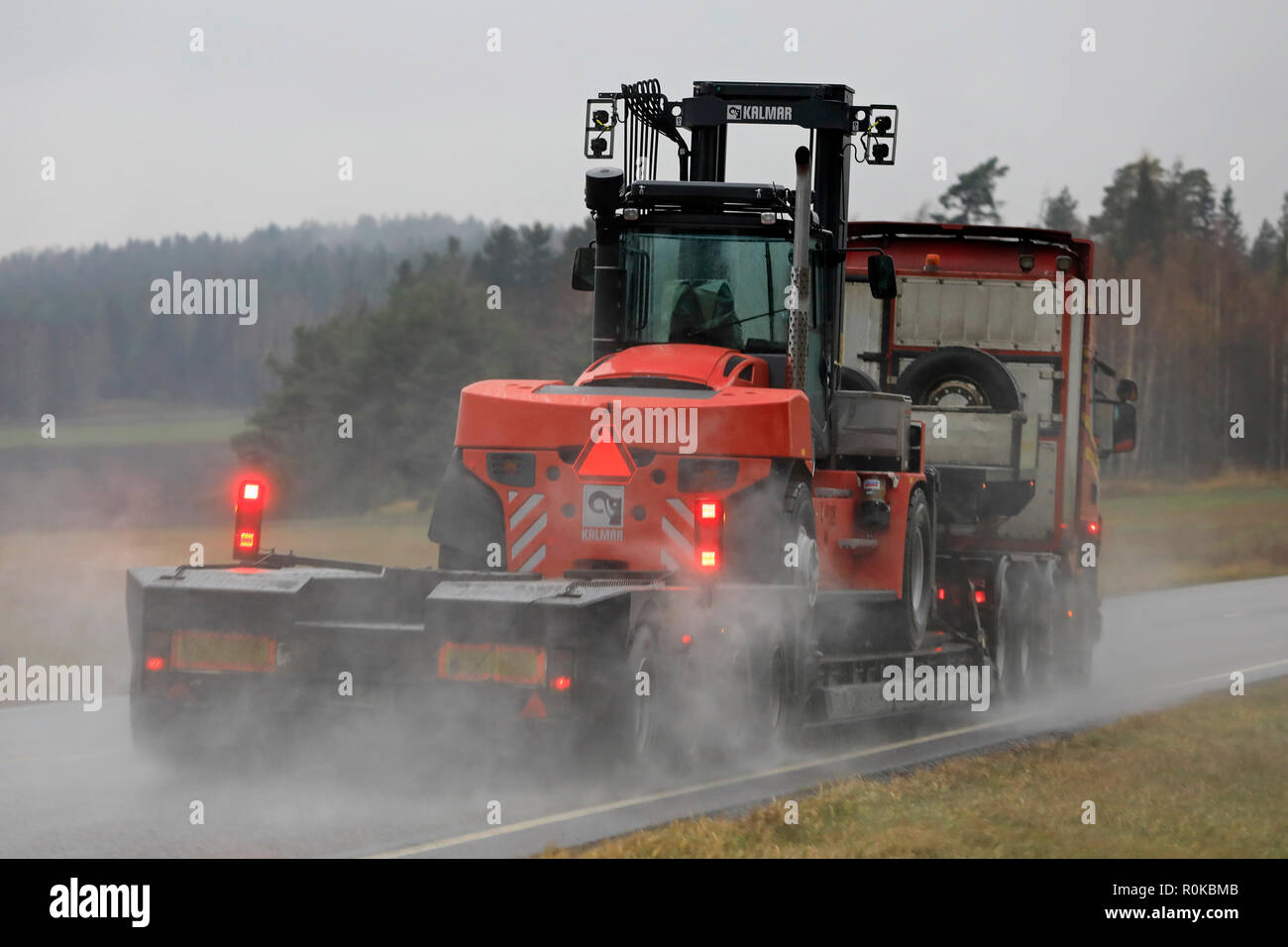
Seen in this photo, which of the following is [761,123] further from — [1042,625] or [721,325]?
[1042,625]

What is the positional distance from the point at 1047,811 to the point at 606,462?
346cm

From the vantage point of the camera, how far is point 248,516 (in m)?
11.0

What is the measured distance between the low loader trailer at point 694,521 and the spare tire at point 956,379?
3 centimetres

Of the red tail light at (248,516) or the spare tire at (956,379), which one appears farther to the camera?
the spare tire at (956,379)

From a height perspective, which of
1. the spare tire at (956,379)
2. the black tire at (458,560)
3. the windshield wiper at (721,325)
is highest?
the windshield wiper at (721,325)

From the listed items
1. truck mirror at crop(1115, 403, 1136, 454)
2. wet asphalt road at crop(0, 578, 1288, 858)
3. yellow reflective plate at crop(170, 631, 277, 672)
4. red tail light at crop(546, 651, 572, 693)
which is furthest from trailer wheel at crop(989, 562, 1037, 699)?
yellow reflective plate at crop(170, 631, 277, 672)

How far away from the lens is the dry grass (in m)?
8.98

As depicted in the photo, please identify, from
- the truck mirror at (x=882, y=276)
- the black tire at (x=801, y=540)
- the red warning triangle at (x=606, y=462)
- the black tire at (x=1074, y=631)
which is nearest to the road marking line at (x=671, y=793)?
the black tire at (x=801, y=540)

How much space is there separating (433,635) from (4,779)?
9.38ft

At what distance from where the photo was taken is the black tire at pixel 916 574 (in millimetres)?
14203

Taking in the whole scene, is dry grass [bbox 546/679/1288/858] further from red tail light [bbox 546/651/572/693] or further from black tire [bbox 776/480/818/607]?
black tire [bbox 776/480/818/607]

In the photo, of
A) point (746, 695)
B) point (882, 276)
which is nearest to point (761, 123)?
point (882, 276)

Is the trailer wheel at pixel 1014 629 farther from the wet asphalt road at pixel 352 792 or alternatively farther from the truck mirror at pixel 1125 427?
the wet asphalt road at pixel 352 792

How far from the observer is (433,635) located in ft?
31.9
